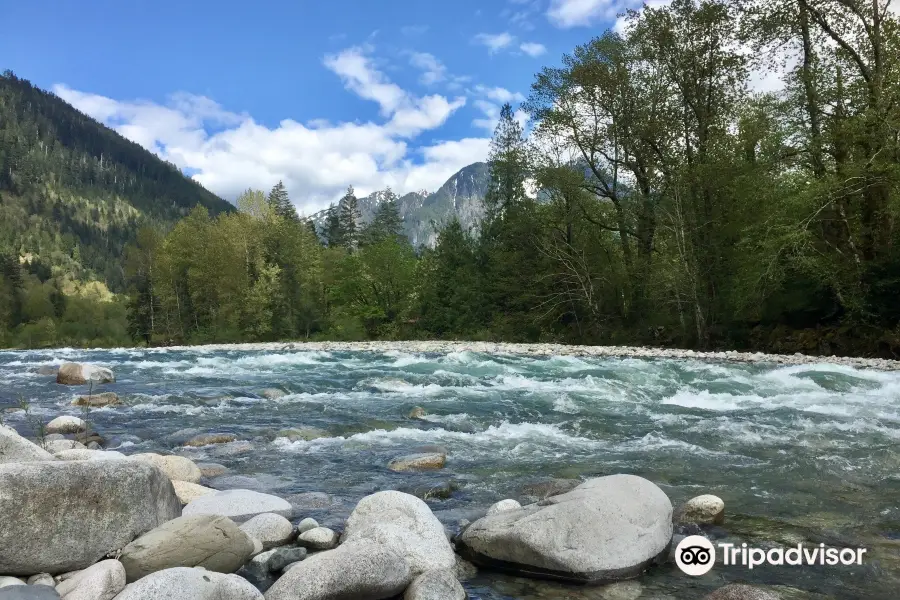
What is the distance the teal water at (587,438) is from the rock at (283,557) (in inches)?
36.8

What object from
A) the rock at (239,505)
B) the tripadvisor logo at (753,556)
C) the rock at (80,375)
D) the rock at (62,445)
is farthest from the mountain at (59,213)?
the tripadvisor logo at (753,556)

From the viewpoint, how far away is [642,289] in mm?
25047

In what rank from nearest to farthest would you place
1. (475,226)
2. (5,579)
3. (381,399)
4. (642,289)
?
(5,579) → (381,399) → (642,289) → (475,226)

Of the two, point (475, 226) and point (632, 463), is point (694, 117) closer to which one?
point (475, 226)

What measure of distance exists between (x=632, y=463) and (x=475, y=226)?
→ 97.7 feet

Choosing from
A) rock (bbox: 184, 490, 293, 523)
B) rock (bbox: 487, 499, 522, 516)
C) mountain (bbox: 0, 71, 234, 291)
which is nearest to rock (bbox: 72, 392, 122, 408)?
rock (bbox: 184, 490, 293, 523)

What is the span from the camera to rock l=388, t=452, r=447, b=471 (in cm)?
670

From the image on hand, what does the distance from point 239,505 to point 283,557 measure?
41.7 inches

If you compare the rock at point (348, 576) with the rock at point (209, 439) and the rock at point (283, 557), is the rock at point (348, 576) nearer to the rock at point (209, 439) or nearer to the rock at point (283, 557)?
the rock at point (283, 557)

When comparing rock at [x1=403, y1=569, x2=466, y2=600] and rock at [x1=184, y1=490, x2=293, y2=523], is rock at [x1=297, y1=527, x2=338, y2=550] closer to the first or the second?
rock at [x1=184, y1=490, x2=293, y2=523]

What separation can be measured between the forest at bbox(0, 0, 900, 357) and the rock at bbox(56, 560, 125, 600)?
17.1 metres

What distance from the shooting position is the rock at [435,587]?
3.49m

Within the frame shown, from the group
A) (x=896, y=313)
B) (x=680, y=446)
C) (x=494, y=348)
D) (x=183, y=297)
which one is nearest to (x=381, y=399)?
(x=680, y=446)

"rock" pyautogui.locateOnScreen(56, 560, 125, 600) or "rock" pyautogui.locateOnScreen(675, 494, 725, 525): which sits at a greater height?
"rock" pyautogui.locateOnScreen(56, 560, 125, 600)
